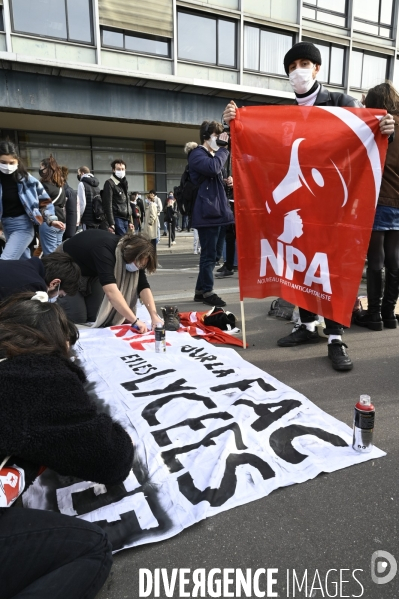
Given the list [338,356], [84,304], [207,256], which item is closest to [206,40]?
[207,256]

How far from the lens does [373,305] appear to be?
411 cm

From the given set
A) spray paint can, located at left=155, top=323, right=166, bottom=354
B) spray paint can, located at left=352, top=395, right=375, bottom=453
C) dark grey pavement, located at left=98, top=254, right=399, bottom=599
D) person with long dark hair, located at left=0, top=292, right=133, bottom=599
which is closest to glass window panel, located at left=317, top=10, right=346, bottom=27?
spray paint can, located at left=155, top=323, right=166, bottom=354

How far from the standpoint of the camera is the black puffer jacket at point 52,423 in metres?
1.26

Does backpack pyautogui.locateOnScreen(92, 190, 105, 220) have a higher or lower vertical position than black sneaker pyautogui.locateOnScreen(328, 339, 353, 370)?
higher

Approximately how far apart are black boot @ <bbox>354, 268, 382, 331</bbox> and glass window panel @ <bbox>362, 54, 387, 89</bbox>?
16.2m

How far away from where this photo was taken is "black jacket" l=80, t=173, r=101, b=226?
26.4 feet

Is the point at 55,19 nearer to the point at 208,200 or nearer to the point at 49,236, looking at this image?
the point at 49,236

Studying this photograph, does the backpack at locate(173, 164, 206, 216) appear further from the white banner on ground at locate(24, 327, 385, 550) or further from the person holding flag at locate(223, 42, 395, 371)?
the white banner on ground at locate(24, 327, 385, 550)

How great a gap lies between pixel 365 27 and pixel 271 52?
14.8 feet

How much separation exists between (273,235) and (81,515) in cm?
243

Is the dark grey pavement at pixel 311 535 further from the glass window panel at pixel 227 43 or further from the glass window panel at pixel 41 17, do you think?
the glass window panel at pixel 227 43

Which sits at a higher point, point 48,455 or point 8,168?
point 8,168

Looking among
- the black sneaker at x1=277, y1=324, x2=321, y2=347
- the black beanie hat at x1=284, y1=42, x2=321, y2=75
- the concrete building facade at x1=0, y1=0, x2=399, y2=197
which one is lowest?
the black sneaker at x1=277, y1=324, x2=321, y2=347

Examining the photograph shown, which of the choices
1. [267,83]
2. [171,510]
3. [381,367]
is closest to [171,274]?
[381,367]
